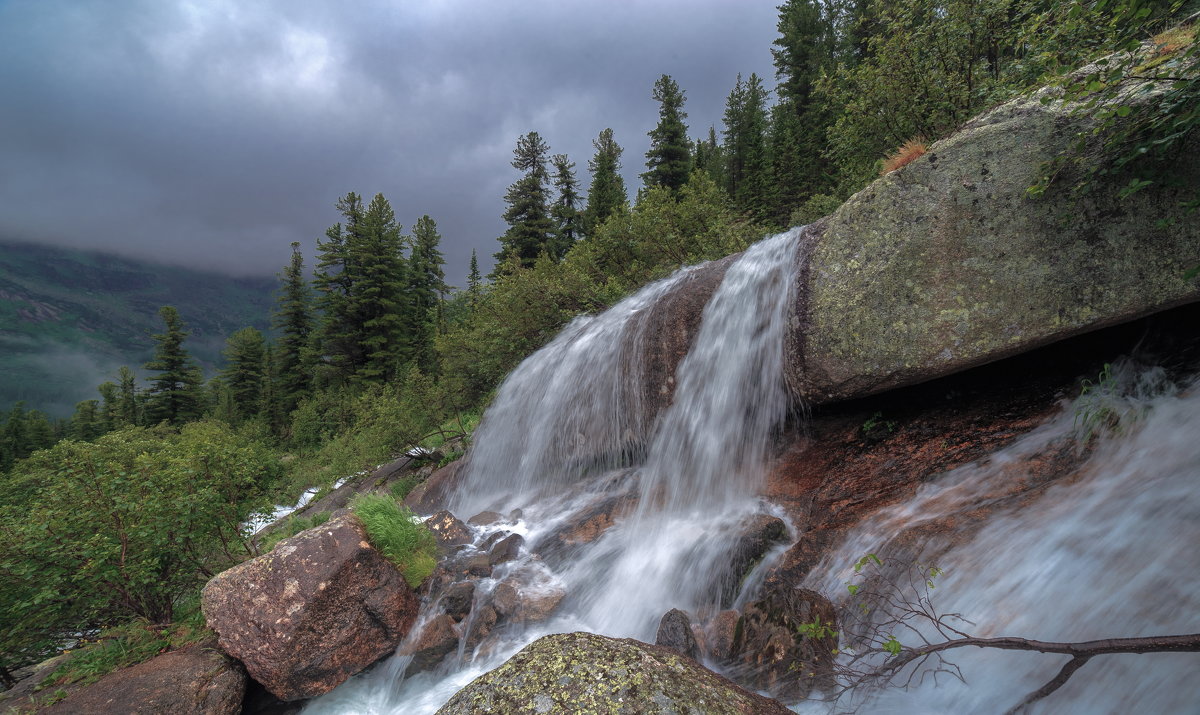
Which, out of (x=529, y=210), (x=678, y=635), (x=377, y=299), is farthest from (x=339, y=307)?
(x=678, y=635)

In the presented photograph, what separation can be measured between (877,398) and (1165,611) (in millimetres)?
3452

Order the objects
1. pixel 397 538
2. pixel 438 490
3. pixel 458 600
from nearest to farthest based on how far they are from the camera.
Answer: pixel 458 600
pixel 397 538
pixel 438 490

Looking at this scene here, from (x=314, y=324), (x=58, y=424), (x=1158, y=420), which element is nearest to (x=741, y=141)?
(x=314, y=324)

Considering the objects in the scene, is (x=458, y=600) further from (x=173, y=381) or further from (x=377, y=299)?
(x=173, y=381)

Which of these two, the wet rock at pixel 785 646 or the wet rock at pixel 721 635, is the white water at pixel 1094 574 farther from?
Answer: the wet rock at pixel 721 635

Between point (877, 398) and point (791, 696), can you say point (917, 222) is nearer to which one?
point (877, 398)

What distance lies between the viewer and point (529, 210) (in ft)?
99.3

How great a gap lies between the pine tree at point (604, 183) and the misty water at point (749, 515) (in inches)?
1010

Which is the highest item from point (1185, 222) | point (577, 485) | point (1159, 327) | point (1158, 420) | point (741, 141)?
point (741, 141)

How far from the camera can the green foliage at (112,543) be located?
510 cm

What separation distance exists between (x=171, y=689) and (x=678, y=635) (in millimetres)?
4795

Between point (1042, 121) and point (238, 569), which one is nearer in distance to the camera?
point (1042, 121)

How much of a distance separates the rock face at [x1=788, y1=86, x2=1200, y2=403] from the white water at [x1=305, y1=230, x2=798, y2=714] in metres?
0.75

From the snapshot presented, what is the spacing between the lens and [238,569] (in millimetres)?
4953
